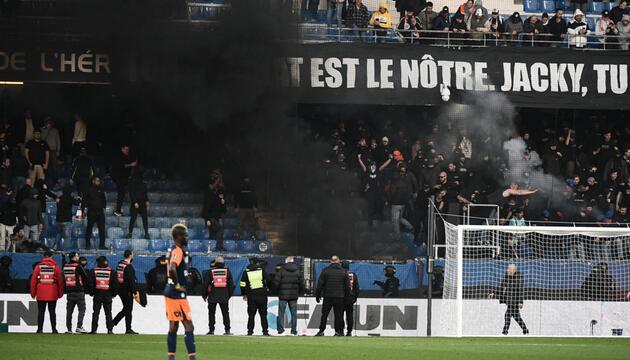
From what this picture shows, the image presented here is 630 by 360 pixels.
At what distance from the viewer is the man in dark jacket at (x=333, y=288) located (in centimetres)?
2005

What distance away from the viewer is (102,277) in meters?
19.7

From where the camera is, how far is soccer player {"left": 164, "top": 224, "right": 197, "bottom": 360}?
11672 millimetres

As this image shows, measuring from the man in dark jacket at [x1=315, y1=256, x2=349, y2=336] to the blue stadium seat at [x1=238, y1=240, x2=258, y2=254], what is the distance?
15.0 feet

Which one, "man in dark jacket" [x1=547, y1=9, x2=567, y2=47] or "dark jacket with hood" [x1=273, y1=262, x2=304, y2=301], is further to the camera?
"man in dark jacket" [x1=547, y1=9, x2=567, y2=47]

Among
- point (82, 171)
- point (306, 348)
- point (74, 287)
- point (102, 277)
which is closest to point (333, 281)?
point (102, 277)

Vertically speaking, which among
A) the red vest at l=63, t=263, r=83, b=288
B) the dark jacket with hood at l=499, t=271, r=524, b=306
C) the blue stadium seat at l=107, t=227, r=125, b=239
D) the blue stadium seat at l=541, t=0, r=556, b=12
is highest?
the blue stadium seat at l=541, t=0, r=556, b=12

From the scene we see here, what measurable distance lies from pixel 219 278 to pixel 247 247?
15.0 ft

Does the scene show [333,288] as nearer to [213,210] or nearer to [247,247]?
[247,247]

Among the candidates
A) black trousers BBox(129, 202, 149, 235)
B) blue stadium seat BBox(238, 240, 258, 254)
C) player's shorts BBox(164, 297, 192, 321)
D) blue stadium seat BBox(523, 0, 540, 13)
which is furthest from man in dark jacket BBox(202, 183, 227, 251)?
player's shorts BBox(164, 297, 192, 321)

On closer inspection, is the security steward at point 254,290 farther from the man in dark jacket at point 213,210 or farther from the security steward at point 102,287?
the man in dark jacket at point 213,210

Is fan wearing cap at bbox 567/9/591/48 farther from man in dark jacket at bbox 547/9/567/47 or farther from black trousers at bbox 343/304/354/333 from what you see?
black trousers at bbox 343/304/354/333

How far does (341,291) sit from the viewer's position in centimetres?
2006

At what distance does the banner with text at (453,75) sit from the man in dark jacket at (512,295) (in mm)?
5086

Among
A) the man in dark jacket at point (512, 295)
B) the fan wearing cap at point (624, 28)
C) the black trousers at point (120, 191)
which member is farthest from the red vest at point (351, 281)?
the fan wearing cap at point (624, 28)
